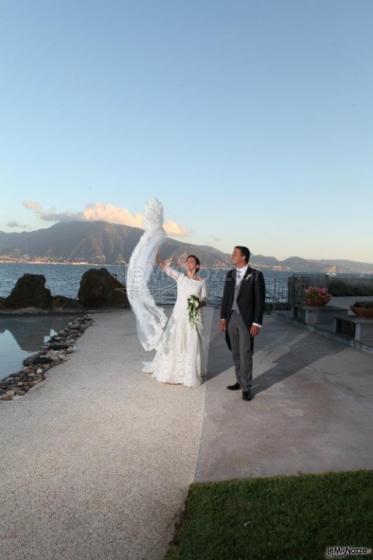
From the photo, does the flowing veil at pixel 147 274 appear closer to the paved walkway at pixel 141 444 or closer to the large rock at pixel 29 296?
the paved walkway at pixel 141 444

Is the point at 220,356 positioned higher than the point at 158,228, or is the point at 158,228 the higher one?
the point at 158,228

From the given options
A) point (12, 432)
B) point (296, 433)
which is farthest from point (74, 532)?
point (296, 433)

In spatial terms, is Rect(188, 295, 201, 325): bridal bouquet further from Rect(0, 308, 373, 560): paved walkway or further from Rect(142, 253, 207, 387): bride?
Rect(0, 308, 373, 560): paved walkway

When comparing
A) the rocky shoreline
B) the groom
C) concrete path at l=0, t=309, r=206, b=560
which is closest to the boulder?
the rocky shoreline

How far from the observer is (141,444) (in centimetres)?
520

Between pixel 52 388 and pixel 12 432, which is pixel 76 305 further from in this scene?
pixel 12 432

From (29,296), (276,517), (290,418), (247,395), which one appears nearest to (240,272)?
(247,395)

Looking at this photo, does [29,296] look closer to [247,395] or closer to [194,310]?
[194,310]

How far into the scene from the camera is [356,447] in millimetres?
5035

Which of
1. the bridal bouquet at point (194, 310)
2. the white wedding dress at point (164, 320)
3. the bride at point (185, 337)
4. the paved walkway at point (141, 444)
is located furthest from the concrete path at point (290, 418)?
the bridal bouquet at point (194, 310)

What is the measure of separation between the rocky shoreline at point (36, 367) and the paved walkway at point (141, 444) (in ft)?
0.99

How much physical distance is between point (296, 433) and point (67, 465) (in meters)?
2.63

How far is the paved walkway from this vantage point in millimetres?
3562

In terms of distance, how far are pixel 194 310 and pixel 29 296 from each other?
17.3m
